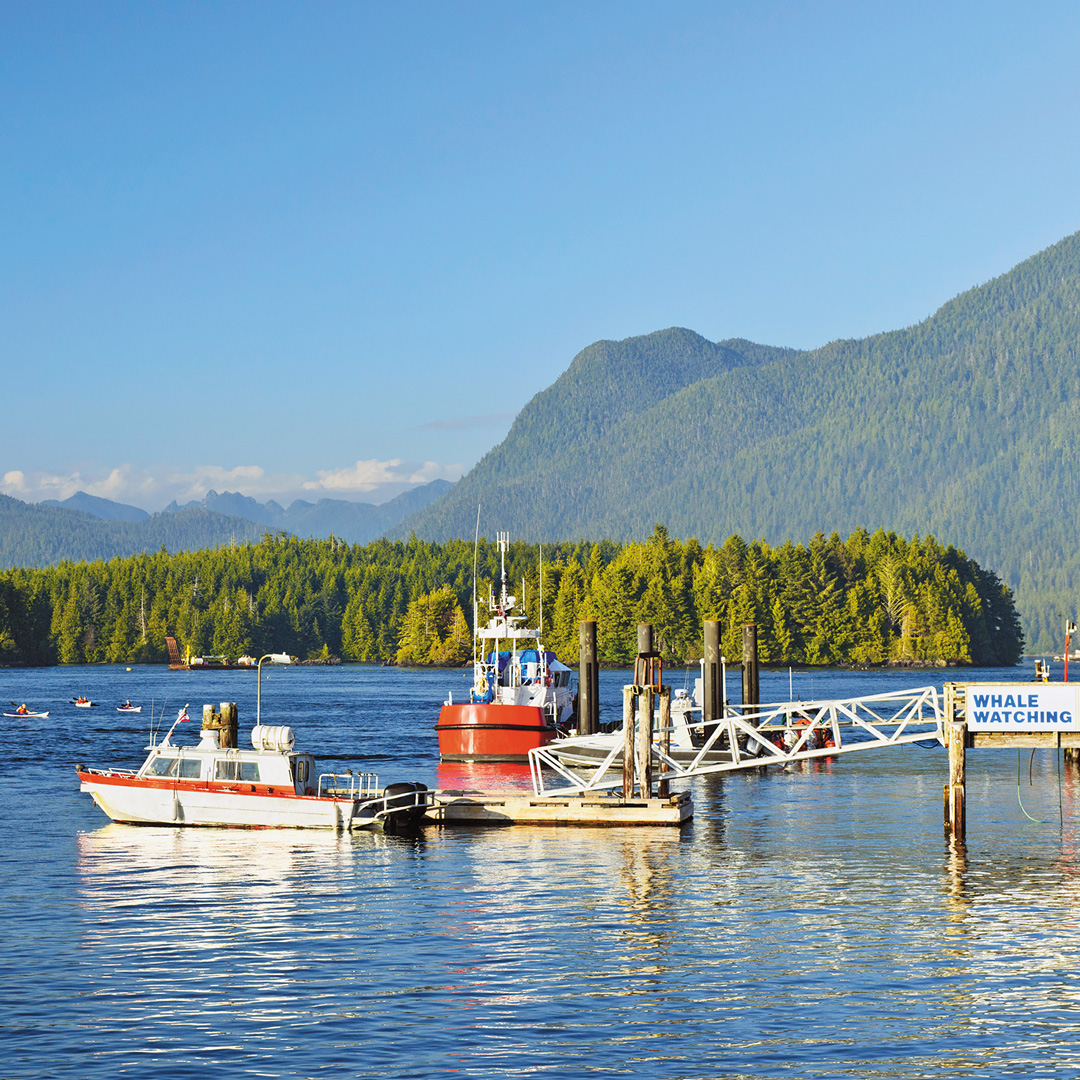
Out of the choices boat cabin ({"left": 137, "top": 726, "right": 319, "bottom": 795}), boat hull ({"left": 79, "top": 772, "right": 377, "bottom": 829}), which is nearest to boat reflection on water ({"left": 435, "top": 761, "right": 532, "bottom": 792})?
boat cabin ({"left": 137, "top": 726, "right": 319, "bottom": 795})

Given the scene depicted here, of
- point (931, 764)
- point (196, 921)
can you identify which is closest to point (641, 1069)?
point (196, 921)

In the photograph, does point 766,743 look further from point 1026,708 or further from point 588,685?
point 588,685

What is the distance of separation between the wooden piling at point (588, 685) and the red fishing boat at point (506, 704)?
159 cm

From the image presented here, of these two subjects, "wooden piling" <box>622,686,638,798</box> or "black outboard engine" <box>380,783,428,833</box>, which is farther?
"wooden piling" <box>622,686,638,798</box>

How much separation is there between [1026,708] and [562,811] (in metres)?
14.4

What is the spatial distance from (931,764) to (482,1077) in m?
56.5

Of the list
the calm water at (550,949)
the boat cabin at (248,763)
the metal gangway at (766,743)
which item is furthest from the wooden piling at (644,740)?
the boat cabin at (248,763)

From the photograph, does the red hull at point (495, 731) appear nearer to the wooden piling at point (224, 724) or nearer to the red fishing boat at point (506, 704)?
the red fishing boat at point (506, 704)

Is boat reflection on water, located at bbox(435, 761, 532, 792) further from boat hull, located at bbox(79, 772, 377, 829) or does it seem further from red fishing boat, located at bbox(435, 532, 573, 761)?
boat hull, located at bbox(79, 772, 377, 829)

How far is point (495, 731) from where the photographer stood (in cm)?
6781

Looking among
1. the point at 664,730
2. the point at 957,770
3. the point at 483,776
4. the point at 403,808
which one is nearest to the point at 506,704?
the point at 483,776

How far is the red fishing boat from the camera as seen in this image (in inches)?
2670

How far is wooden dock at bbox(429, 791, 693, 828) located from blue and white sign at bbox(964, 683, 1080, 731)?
31.5 feet

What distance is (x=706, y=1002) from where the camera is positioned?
2589cm
